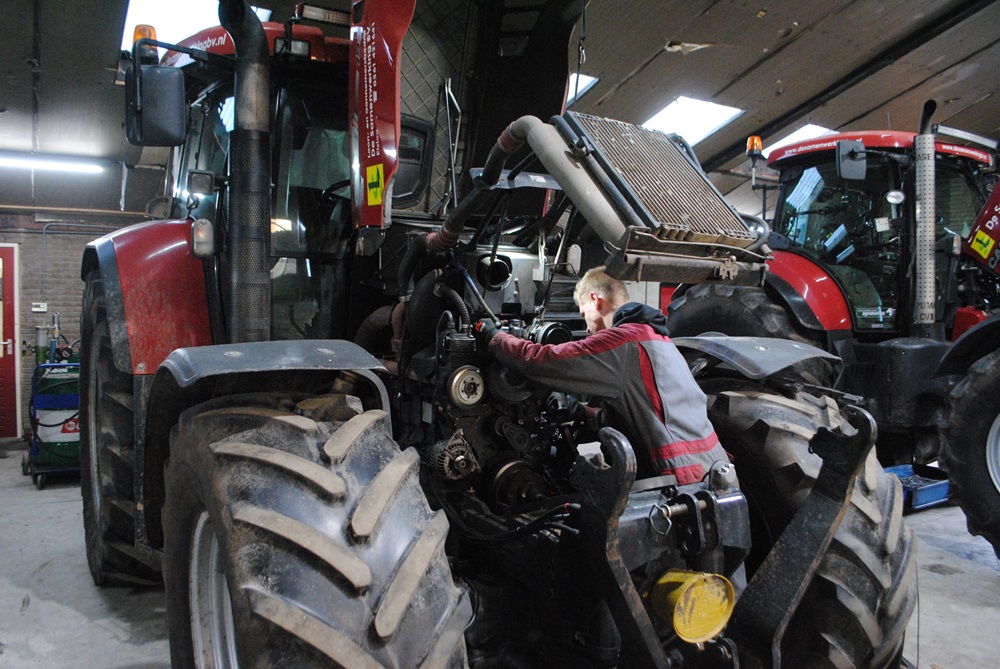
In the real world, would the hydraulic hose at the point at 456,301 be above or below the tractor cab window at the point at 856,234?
below

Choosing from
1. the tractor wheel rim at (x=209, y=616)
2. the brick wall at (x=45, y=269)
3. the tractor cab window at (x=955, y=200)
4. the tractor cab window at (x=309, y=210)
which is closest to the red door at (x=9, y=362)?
the brick wall at (x=45, y=269)

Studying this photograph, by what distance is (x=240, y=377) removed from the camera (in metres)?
1.74

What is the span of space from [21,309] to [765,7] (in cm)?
920

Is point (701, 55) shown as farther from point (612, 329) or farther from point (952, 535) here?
point (612, 329)

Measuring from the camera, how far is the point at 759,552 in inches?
88.3

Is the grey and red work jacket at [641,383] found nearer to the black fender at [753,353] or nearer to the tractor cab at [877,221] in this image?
the black fender at [753,353]

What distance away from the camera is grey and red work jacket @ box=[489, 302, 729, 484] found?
75.5 inches

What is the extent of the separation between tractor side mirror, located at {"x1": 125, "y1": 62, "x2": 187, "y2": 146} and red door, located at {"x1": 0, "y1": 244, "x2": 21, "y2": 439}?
260 inches

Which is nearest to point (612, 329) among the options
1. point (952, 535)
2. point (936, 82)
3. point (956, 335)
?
point (952, 535)

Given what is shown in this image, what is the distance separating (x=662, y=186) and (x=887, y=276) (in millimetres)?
3913

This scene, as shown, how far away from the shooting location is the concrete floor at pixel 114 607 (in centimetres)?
265

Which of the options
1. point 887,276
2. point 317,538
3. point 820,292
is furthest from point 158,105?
point 887,276

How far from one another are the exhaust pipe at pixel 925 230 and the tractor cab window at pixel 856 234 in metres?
0.36

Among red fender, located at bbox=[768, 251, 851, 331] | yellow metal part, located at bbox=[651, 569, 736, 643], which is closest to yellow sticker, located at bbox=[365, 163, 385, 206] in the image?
yellow metal part, located at bbox=[651, 569, 736, 643]
